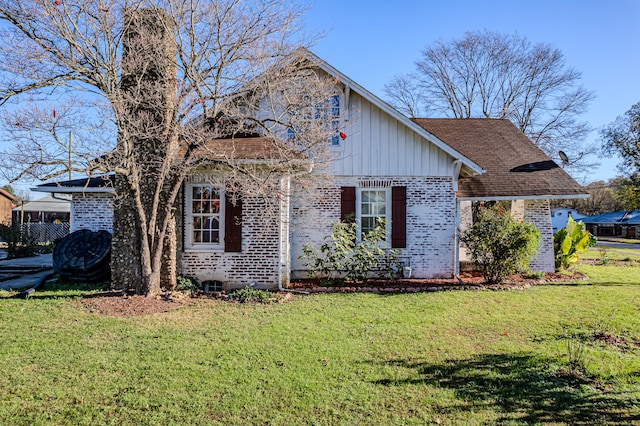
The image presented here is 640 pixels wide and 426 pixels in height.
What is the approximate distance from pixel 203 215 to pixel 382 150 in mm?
4997

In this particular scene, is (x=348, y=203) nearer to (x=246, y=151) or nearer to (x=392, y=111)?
(x=392, y=111)

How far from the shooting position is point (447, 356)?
5.18 metres

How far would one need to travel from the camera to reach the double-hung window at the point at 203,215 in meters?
9.53

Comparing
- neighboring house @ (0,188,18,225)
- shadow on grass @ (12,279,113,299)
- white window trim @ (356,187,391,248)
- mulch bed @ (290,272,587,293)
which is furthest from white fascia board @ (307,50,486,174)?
neighboring house @ (0,188,18,225)

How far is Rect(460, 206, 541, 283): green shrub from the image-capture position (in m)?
9.84

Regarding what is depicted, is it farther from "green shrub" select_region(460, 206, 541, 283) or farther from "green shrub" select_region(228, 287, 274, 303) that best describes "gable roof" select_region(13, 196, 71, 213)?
"green shrub" select_region(460, 206, 541, 283)

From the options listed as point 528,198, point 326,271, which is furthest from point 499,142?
point 326,271

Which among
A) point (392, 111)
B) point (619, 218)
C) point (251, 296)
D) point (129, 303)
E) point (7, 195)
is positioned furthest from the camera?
point (619, 218)

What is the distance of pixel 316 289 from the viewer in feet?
31.2

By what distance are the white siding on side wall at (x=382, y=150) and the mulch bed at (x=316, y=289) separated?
2957 mm

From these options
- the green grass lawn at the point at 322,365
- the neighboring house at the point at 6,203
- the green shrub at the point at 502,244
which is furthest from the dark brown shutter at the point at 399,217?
the neighboring house at the point at 6,203

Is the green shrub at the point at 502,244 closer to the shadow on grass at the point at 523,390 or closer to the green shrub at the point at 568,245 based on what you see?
the green shrub at the point at 568,245

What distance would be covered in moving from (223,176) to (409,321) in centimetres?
517

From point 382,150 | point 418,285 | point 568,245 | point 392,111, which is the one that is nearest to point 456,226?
point 418,285
